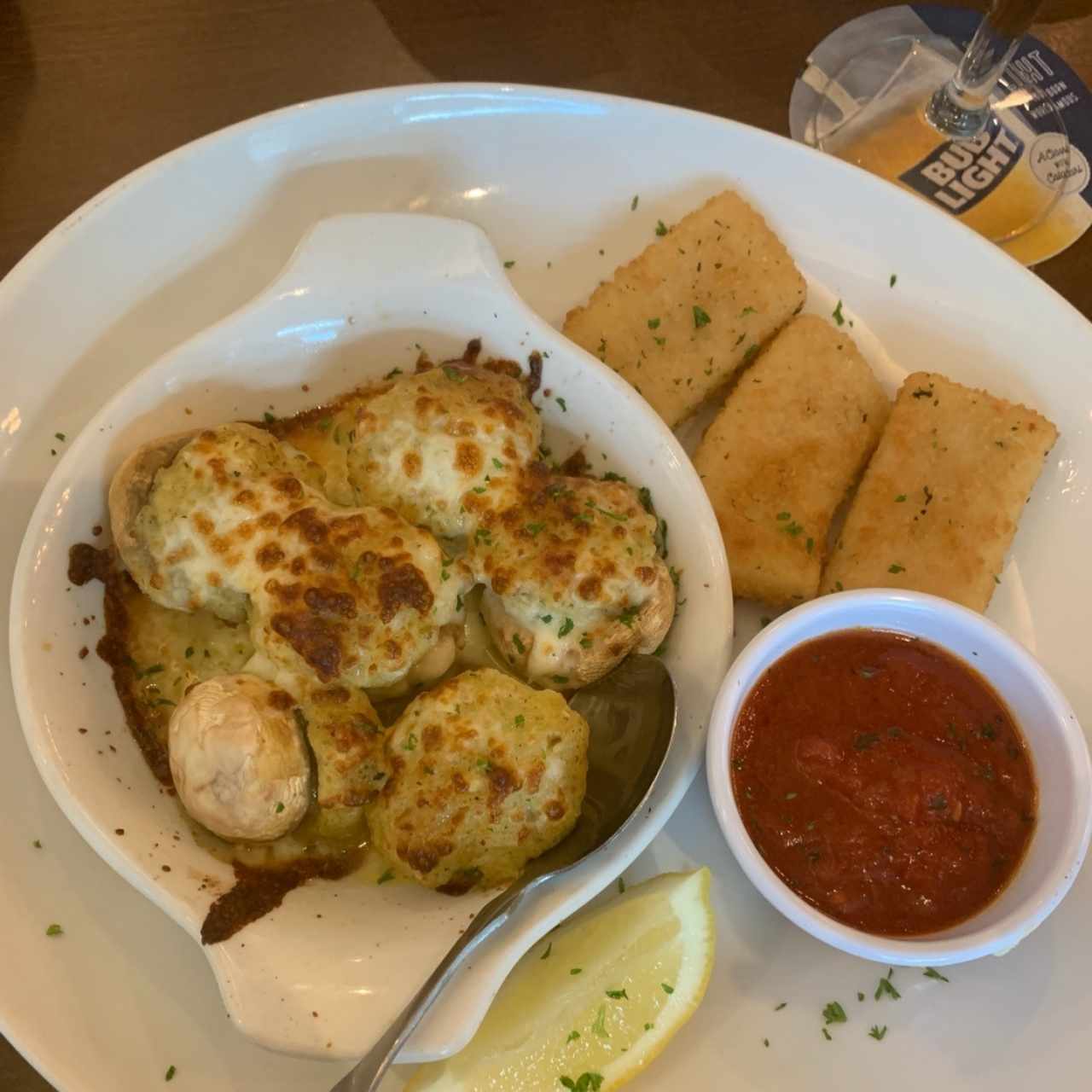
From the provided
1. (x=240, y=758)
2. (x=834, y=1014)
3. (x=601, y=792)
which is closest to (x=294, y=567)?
(x=240, y=758)

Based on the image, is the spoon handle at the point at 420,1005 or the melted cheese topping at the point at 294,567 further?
the melted cheese topping at the point at 294,567

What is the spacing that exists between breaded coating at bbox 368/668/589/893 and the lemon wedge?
27 cm

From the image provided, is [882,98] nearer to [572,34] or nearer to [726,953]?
[572,34]

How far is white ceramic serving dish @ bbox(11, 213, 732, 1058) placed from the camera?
5.32ft

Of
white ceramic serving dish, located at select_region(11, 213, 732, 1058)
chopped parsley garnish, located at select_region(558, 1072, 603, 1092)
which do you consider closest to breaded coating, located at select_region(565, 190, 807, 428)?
white ceramic serving dish, located at select_region(11, 213, 732, 1058)

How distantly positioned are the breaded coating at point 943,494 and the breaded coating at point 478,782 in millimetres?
822

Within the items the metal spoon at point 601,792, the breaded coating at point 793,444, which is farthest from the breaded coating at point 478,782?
the breaded coating at point 793,444

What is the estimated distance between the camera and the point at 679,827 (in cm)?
204

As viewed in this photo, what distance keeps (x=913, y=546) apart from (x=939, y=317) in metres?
0.63

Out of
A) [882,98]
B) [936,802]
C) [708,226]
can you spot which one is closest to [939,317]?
[708,226]

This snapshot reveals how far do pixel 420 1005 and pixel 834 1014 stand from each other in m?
0.92

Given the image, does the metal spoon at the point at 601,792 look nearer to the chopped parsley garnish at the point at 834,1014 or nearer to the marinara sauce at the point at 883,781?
the marinara sauce at the point at 883,781

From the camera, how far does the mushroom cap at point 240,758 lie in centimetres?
163

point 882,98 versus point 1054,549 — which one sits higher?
point 882,98
